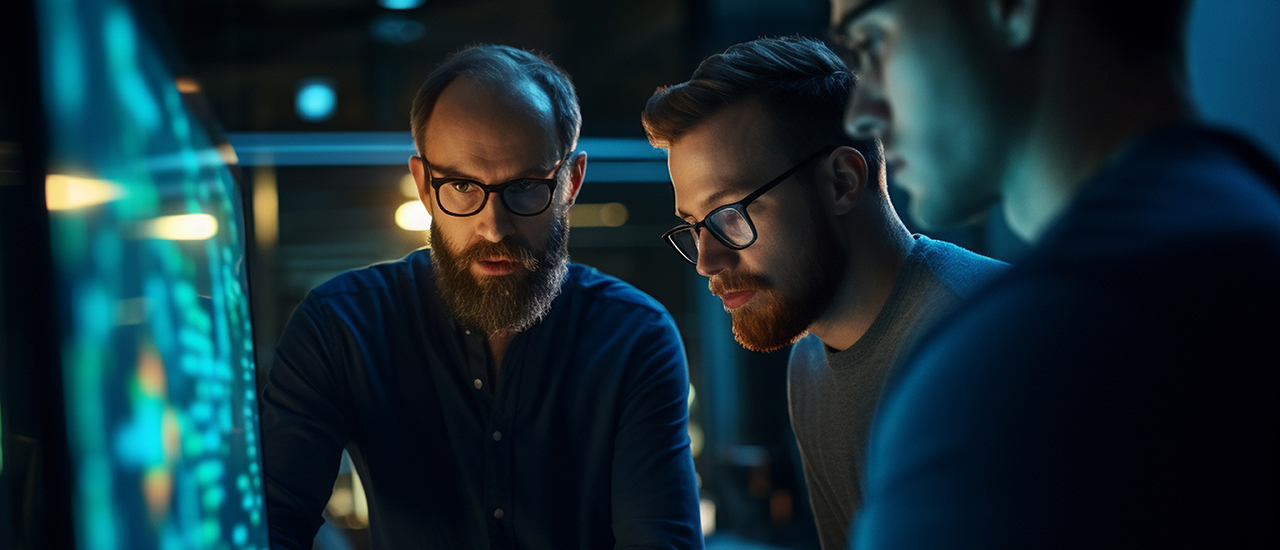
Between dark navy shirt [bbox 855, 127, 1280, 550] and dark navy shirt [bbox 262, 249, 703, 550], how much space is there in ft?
2.99

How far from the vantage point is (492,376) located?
1.51 metres

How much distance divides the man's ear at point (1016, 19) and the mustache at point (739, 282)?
2.53 ft

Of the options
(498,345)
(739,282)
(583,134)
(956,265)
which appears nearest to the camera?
(956,265)

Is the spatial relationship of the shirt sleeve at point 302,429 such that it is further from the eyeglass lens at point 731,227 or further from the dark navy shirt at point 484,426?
the eyeglass lens at point 731,227

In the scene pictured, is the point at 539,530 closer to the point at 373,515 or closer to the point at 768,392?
the point at 373,515

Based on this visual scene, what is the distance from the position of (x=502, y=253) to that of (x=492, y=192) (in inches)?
4.8

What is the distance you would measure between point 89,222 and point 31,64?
0.08 m

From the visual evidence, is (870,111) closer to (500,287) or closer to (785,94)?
(785,94)

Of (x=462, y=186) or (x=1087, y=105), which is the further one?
(x=462, y=186)

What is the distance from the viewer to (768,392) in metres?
4.27

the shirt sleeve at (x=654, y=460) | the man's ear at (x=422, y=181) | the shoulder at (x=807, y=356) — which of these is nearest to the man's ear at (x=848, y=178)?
the shoulder at (x=807, y=356)

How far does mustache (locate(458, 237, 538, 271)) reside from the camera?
1.49 m

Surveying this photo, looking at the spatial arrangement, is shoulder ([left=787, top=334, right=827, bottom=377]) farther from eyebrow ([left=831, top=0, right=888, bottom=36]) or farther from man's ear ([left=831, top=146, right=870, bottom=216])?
eyebrow ([left=831, top=0, right=888, bottom=36])

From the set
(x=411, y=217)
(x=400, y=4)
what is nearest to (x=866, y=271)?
(x=411, y=217)
